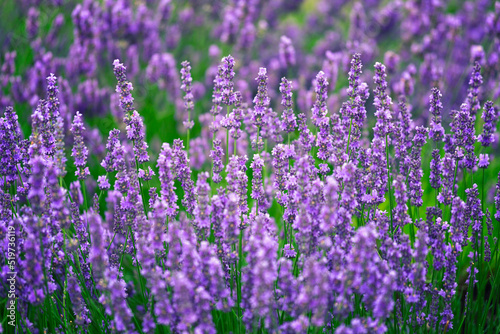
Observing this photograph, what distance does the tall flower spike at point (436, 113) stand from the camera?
2.58 m

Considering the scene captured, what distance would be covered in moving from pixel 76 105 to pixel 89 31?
740 millimetres

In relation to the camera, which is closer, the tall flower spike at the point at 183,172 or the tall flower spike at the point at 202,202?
the tall flower spike at the point at 202,202

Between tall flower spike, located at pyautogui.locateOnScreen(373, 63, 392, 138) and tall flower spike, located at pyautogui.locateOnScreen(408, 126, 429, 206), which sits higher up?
tall flower spike, located at pyautogui.locateOnScreen(373, 63, 392, 138)

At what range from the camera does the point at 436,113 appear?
2.62 m

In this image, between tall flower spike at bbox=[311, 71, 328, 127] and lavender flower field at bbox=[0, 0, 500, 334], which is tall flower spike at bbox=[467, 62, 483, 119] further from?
tall flower spike at bbox=[311, 71, 328, 127]

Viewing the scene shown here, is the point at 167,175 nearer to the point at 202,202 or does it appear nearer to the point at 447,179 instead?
the point at 202,202

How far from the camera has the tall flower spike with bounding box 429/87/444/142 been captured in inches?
102

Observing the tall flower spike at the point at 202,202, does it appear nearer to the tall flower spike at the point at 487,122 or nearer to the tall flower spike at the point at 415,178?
the tall flower spike at the point at 415,178

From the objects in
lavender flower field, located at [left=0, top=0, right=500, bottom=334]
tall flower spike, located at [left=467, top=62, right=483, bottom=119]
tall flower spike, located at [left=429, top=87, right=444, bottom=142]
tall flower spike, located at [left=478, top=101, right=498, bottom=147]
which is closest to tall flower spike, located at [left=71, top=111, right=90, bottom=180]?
lavender flower field, located at [left=0, top=0, right=500, bottom=334]

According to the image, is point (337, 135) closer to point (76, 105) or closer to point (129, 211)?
point (129, 211)

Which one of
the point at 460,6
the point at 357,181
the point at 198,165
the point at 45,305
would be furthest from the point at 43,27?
the point at 460,6

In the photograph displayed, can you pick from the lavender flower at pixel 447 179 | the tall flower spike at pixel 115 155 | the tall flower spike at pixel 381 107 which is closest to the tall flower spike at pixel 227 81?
the tall flower spike at pixel 115 155

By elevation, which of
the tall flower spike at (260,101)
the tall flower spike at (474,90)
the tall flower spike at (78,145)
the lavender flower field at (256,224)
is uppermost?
the tall flower spike at (474,90)

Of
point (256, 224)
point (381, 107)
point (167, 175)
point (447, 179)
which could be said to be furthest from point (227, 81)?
point (447, 179)
